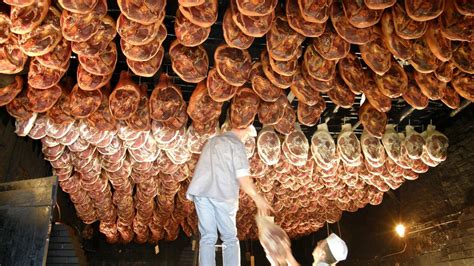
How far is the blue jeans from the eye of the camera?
324cm

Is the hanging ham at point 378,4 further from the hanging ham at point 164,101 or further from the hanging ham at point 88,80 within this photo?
the hanging ham at point 88,80

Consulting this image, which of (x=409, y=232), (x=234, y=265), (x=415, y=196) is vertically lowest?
(x=234, y=265)

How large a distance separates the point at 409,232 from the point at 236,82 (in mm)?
5379

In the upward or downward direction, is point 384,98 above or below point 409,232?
above

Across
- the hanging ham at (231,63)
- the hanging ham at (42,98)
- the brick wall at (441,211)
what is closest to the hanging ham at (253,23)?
the hanging ham at (231,63)

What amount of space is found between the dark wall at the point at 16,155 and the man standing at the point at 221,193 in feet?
9.80

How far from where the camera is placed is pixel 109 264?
1259 cm

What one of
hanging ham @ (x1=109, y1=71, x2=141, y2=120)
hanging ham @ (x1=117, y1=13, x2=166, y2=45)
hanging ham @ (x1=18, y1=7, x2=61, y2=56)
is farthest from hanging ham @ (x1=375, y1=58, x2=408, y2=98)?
hanging ham @ (x1=18, y1=7, x2=61, y2=56)

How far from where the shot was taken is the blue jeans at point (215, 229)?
10.6 ft

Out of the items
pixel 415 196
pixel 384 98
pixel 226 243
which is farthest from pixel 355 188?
pixel 226 243

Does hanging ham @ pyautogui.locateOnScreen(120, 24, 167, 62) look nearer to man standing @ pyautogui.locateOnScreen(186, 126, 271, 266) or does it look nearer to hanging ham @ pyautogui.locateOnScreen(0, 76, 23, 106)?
man standing @ pyautogui.locateOnScreen(186, 126, 271, 266)

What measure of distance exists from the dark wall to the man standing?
9.80 ft

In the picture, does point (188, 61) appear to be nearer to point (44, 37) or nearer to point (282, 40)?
point (282, 40)

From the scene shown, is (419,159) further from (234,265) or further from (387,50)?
(234,265)
